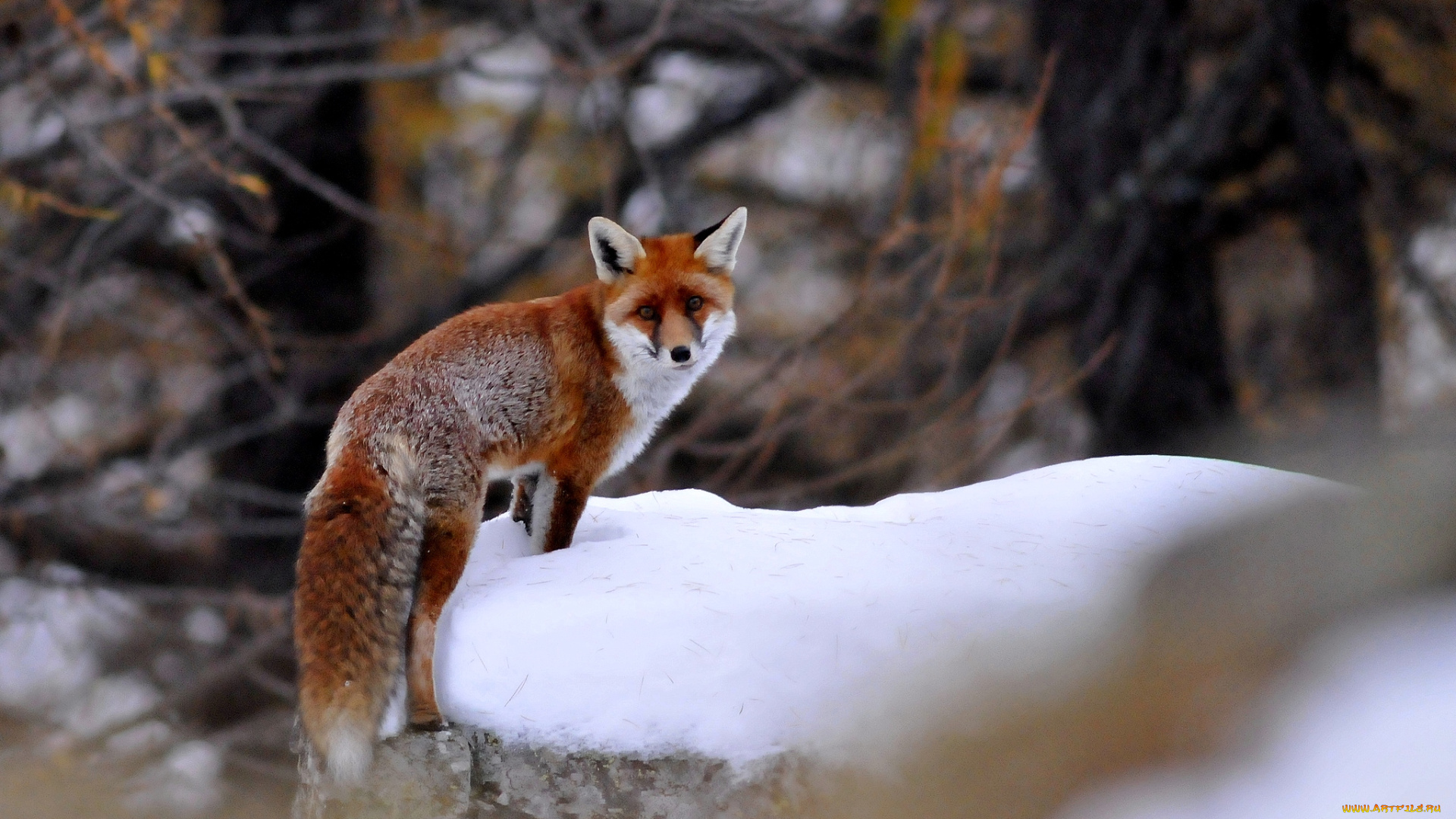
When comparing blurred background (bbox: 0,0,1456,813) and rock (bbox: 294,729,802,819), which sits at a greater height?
blurred background (bbox: 0,0,1456,813)

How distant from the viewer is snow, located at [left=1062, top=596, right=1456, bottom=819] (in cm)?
279

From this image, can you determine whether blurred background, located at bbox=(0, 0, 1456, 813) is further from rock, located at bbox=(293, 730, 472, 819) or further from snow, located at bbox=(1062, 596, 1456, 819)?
snow, located at bbox=(1062, 596, 1456, 819)

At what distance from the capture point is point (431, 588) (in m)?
3.72

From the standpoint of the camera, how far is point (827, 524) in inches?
175

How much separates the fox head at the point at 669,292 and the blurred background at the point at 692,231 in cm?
264

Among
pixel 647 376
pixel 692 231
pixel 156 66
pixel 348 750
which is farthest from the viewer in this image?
pixel 692 231

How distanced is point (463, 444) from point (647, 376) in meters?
0.74

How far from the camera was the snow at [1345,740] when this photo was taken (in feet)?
9.17

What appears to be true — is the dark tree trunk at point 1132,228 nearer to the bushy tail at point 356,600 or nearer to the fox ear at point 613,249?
the fox ear at point 613,249

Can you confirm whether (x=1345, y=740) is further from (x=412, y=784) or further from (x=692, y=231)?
(x=692, y=231)

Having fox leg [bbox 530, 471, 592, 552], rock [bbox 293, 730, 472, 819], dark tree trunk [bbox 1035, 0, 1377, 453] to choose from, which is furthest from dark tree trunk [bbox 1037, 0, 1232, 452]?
rock [bbox 293, 730, 472, 819]

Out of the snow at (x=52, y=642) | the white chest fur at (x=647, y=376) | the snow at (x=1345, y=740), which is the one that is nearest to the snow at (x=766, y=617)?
the white chest fur at (x=647, y=376)

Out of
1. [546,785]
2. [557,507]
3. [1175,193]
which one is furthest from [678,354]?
[1175,193]

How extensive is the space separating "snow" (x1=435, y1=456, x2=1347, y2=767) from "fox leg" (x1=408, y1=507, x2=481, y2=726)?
0.39ft
